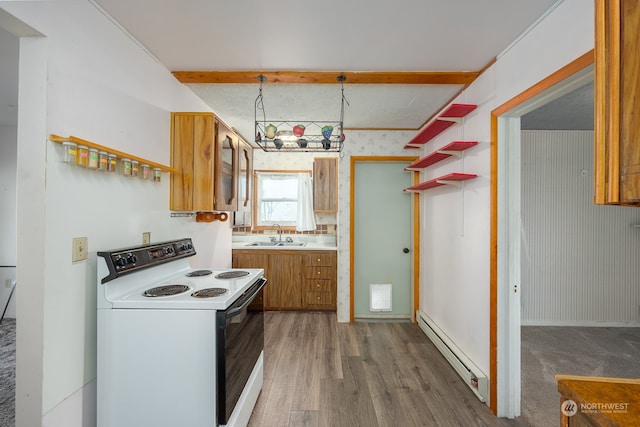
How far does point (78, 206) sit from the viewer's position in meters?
1.25

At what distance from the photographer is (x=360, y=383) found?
2.04m

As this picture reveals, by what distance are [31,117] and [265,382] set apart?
7.01ft

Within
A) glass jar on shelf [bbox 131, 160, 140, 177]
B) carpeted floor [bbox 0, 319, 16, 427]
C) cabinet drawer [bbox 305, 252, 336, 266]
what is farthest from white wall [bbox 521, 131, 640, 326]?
carpeted floor [bbox 0, 319, 16, 427]

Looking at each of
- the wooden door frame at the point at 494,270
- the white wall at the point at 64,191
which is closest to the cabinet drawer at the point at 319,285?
the wooden door frame at the point at 494,270

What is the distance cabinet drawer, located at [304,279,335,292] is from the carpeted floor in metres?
2.58

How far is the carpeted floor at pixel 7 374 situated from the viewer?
5.30 feet

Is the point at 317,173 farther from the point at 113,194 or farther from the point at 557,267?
the point at 557,267

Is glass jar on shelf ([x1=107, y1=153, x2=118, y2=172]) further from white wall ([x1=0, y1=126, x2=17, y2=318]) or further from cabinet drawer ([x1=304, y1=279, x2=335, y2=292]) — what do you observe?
white wall ([x1=0, y1=126, x2=17, y2=318])

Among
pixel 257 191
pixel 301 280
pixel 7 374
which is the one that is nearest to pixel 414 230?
pixel 301 280

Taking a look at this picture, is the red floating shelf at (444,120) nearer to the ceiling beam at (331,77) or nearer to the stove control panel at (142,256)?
the ceiling beam at (331,77)

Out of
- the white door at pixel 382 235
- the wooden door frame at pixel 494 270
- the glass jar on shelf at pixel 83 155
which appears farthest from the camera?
the white door at pixel 382 235

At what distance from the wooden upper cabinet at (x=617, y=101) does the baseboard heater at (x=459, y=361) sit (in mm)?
1747

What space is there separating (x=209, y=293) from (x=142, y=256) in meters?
0.51

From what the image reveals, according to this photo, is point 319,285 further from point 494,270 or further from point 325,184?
point 494,270
